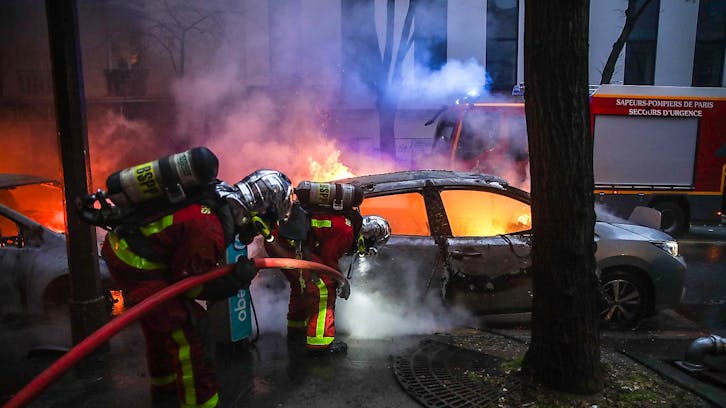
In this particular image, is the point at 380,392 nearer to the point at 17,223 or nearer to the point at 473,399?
the point at 473,399

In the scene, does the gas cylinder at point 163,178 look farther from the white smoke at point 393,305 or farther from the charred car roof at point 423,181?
the charred car roof at point 423,181

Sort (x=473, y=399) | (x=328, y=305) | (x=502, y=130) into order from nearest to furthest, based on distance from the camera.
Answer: (x=473, y=399)
(x=328, y=305)
(x=502, y=130)

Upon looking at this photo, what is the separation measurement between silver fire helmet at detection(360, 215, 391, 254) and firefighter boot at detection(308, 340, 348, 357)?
0.80 meters

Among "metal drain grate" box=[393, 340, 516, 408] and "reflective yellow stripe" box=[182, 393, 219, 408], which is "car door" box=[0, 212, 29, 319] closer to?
"reflective yellow stripe" box=[182, 393, 219, 408]

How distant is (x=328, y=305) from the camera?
416 cm

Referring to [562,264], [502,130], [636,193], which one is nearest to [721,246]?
[636,193]

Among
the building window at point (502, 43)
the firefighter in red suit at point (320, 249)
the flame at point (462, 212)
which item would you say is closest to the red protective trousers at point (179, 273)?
the firefighter in red suit at point (320, 249)

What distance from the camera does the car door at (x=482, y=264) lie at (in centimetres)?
475

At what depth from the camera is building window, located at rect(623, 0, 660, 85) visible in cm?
1820

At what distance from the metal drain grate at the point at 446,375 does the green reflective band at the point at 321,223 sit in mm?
1199

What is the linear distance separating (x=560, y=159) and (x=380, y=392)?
6.47ft

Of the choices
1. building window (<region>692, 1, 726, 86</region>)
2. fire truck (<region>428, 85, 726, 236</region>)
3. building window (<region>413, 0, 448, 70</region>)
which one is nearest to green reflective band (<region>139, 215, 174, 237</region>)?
fire truck (<region>428, 85, 726, 236</region>)

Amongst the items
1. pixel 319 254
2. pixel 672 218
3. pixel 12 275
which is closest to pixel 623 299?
pixel 319 254

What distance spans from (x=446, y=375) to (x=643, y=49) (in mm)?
18720
